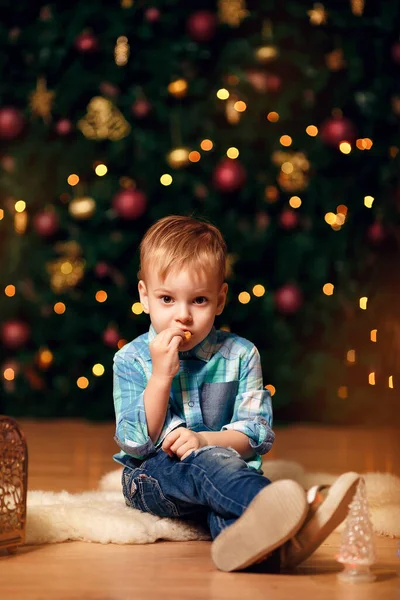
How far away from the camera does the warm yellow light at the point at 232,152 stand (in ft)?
10.7

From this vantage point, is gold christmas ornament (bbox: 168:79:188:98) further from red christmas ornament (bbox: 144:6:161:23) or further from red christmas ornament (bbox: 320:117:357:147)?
red christmas ornament (bbox: 320:117:357:147)

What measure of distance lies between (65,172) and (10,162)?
21 cm

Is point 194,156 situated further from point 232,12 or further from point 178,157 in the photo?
point 232,12

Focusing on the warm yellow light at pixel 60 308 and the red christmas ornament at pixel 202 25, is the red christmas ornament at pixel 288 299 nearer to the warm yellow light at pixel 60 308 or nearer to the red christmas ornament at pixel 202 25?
the warm yellow light at pixel 60 308

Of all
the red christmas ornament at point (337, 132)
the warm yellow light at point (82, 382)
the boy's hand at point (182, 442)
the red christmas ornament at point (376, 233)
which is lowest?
the warm yellow light at point (82, 382)

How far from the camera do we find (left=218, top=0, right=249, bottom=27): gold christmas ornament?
324 cm

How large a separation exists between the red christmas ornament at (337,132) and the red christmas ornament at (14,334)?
4.06 feet

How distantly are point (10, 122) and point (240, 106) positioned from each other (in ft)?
2.64

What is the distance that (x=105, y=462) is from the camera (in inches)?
97.8

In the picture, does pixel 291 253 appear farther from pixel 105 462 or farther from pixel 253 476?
pixel 253 476

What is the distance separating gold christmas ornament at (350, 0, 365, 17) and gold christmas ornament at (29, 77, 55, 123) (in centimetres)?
109

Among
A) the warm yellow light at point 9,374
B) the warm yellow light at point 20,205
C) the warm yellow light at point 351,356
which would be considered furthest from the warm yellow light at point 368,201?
the warm yellow light at point 9,374

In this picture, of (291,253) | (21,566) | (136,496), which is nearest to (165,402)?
(136,496)

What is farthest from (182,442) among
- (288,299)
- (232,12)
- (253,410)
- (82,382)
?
(232,12)
